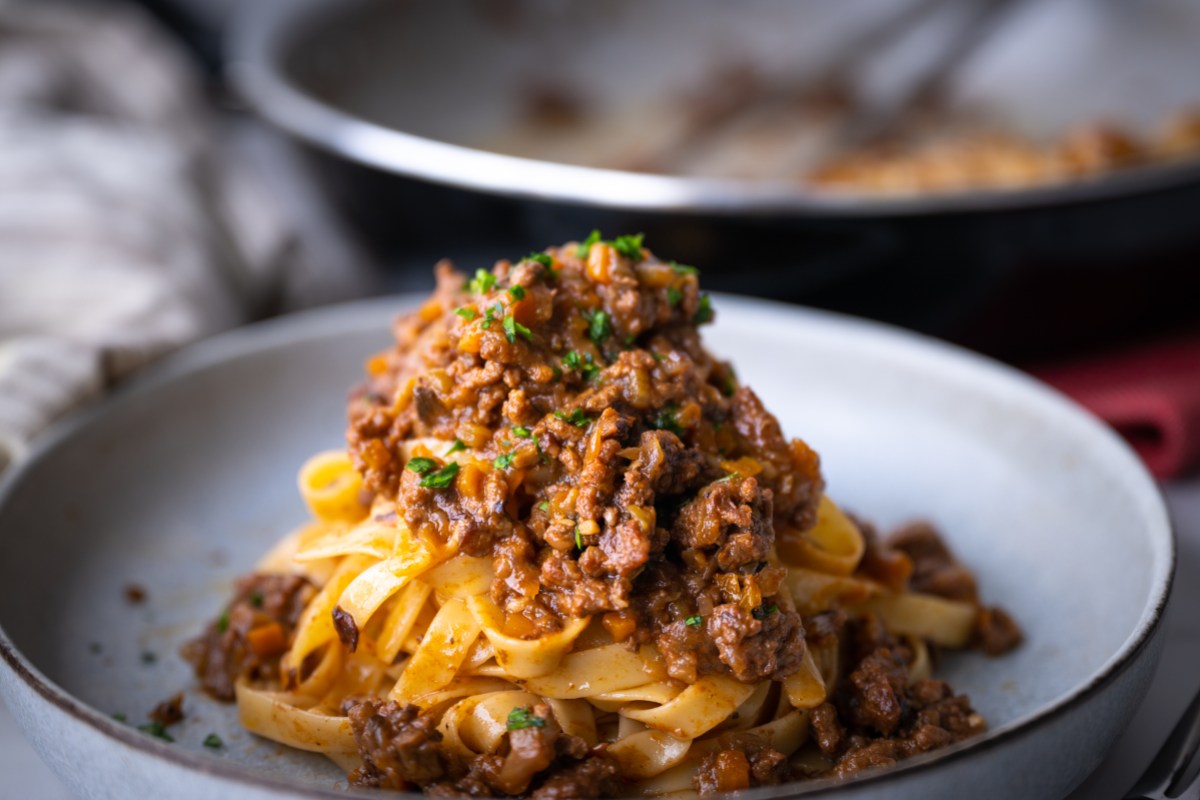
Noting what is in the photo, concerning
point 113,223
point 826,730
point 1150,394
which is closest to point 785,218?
point 1150,394

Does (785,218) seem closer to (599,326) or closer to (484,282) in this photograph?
(599,326)

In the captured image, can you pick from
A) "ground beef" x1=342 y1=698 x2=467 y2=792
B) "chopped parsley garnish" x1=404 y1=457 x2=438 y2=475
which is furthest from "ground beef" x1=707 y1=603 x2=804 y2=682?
"chopped parsley garnish" x1=404 y1=457 x2=438 y2=475

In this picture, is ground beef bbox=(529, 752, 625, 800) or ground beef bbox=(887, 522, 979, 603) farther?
ground beef bbox=(887, 522, 979, 603)

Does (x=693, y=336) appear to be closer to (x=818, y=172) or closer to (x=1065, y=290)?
(x=1065, y=290)

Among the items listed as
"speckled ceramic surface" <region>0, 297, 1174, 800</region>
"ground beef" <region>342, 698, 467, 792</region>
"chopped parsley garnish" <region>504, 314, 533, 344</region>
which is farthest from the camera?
"chopped parsley garnish" <region>504, 314, 533, 344</region>

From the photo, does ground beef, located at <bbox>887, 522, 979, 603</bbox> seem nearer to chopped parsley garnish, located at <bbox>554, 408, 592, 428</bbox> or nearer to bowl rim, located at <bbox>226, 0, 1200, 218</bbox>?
chopped parsley garnish, located at <bbox>554, 408, 592, 428</bbox>

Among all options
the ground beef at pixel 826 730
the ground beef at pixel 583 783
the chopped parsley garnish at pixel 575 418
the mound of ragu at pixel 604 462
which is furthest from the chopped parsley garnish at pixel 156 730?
the ground beef at pixel 826 730

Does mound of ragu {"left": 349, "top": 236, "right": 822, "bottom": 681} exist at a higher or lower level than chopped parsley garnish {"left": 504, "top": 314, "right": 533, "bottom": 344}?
lower

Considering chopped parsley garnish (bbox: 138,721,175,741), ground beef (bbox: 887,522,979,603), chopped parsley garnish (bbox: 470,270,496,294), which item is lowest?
chopped parsley garnish (bbox: 138,721,175,741)
